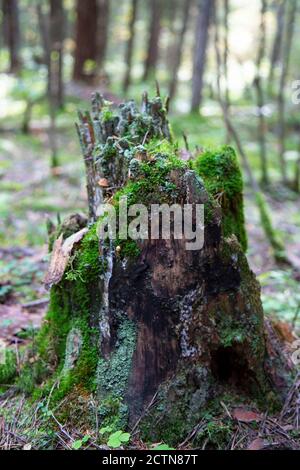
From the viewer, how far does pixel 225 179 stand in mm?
3436

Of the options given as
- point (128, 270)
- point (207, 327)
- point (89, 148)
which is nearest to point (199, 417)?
point (207, 327)

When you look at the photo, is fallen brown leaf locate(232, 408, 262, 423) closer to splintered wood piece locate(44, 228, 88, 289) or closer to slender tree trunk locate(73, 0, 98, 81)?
splintered wood piece locate(44, 228, 88, 289)

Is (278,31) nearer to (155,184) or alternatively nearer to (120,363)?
(155,184)

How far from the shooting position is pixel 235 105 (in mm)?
19359

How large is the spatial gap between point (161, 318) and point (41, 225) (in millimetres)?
4831

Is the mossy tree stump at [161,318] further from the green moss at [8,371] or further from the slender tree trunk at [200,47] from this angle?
the slender tree trunk at [200,47]

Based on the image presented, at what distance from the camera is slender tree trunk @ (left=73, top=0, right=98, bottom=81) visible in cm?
1712

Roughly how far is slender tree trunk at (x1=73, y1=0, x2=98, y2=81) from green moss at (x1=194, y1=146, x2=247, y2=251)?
1533cm

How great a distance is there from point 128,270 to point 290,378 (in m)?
→ 1.47

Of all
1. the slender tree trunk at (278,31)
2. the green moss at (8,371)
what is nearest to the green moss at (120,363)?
the green moss at (8,371)

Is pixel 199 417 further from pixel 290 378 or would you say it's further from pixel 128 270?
pixel 128 270
